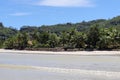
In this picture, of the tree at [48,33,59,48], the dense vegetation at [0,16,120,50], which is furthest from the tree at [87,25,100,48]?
the tree at [48,33,59,48]

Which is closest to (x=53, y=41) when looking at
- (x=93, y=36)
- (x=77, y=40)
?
(x=77, y=40)

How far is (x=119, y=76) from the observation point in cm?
2095

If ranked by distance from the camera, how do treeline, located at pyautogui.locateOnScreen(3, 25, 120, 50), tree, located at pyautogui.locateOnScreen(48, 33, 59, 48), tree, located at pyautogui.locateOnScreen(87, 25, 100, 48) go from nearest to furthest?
treeline, located at pyautogui.locateOnScreen(3, 25, 120, 50)
tree, located at pyautogui.locateOnScreen(87, 25, 100, 48)
tree, located at pyautogui.locateOnScreen(48, 33, 59, 48)

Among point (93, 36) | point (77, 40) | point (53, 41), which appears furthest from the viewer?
point (53, 41)

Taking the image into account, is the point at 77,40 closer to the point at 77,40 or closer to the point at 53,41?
the point at 77,40

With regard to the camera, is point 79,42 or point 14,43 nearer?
point 79,42

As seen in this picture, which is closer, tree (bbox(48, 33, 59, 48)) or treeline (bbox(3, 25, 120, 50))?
treeline (bbox(3, 25, 120, 50))

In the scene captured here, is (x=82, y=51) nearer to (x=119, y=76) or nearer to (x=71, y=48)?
(x=71, y=48)

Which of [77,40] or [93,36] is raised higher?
[93,36]

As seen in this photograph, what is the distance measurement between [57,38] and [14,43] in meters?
9.66

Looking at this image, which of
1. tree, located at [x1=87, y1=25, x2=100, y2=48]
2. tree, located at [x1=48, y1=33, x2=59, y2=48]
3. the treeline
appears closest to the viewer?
the treeline

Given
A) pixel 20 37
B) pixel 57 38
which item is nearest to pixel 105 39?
A: pixel 57 38

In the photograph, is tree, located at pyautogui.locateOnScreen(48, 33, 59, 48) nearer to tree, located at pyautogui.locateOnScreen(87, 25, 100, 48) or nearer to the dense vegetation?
the dense vegetation

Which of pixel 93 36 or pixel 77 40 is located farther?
pixel 77 40
